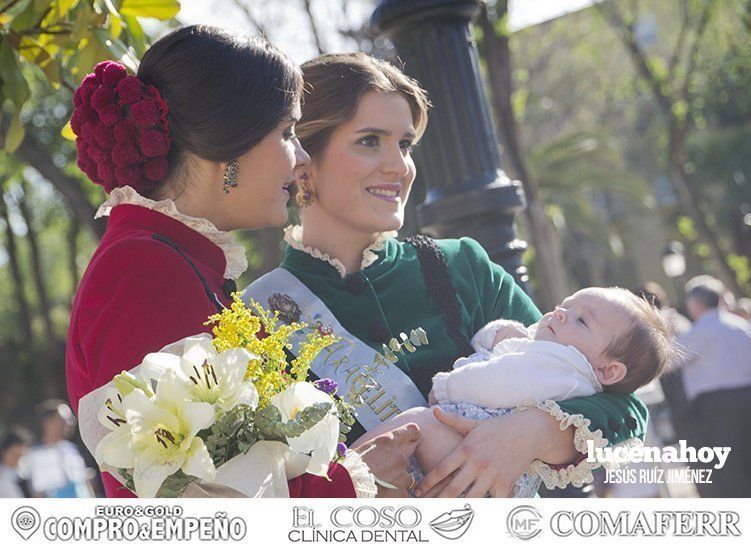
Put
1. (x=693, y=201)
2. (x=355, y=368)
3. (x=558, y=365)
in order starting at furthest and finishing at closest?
(x=693, y=201) → (x=355, y=368) → (x=558, y=365)

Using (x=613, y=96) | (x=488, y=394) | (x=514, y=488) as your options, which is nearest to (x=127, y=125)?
(x=488, y=394)

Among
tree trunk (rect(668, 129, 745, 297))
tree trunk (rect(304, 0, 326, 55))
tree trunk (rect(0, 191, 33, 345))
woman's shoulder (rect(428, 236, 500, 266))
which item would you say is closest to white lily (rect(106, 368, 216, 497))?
woman's shoulder (rect(428, 236, 500, 266))

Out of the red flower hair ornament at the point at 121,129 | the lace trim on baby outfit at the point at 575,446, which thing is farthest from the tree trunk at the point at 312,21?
the lace trim on baby outfit at the point at 575,446

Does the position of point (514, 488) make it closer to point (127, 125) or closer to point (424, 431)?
point (424, 431)

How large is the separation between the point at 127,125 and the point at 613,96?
24524 millimetres

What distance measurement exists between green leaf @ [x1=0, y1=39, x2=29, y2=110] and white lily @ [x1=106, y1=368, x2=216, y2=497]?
139 centimetres

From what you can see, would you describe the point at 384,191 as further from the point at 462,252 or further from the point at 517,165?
the point at 517,165

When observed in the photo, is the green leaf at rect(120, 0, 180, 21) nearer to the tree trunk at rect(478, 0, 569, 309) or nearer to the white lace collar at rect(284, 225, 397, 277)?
the white lace collar at rect(284, 225, 397, 277)

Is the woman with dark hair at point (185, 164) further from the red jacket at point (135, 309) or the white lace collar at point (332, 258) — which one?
the white lace collar at point (332, 258)

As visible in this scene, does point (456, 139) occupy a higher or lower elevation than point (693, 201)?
lower

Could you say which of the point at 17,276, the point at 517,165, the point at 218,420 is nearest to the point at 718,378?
the point at 517,165

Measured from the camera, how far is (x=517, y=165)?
19.7 feet

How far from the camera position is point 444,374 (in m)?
2.53

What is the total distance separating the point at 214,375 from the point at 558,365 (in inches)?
33.7
